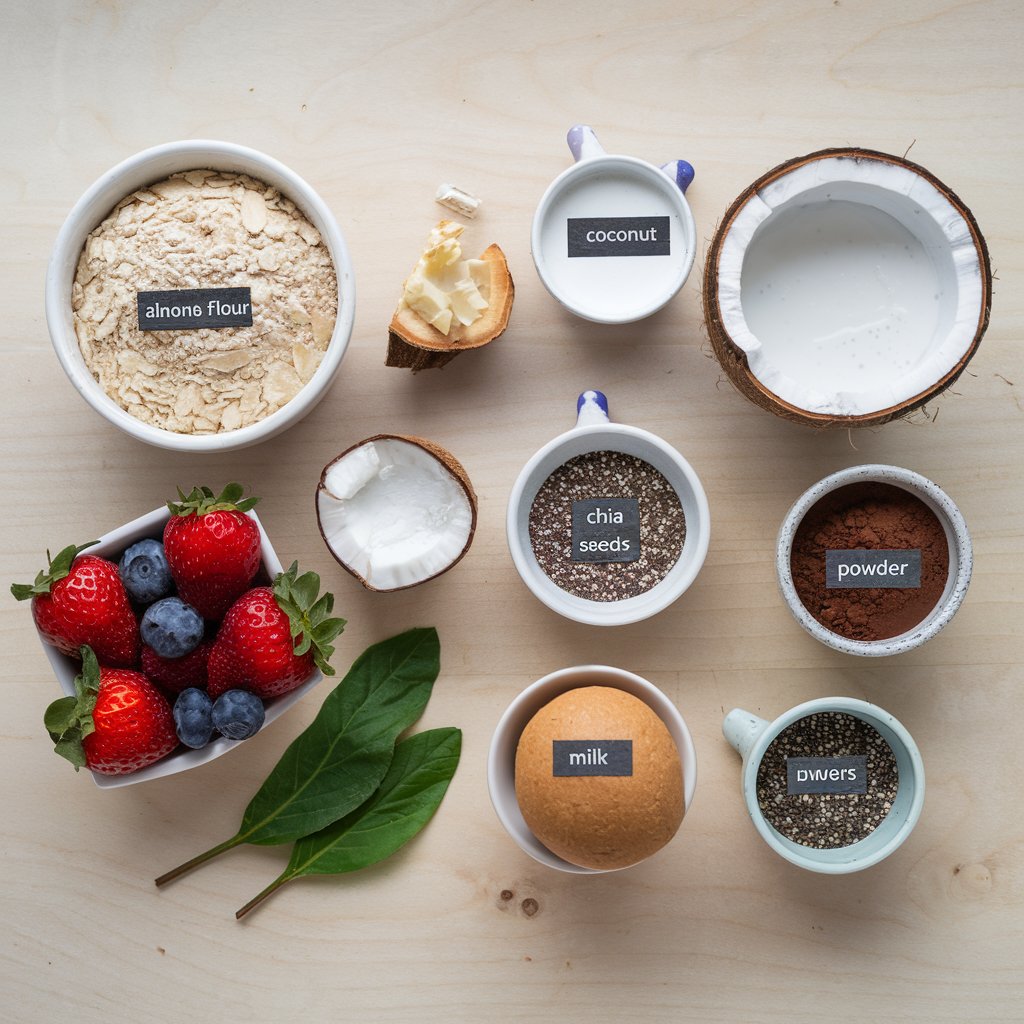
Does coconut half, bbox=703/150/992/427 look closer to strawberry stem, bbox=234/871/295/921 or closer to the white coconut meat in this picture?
the white coconut meat

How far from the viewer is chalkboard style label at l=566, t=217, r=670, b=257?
1.11 m

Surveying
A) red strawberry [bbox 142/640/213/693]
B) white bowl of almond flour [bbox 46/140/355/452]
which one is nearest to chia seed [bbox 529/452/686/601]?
white bowl of almond flour [bbox 46/140/355/452]

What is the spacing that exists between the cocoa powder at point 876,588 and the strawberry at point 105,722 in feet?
2.54

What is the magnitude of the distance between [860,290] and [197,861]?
1.12 metres

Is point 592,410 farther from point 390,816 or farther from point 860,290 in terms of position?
point 390,816

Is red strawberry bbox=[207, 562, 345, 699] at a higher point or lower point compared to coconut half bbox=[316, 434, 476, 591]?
lower

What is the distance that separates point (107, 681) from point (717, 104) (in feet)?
3.42

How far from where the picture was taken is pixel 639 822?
938 millimetres

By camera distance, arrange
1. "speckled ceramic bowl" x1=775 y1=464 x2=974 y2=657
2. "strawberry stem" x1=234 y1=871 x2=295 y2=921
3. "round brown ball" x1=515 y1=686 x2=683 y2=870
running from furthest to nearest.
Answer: "strawberry stem" x1=234 y1=871 x2=295 y2=921
"speckled ceramic bowl" x1=775 y1=464 x2=974 y2=657
"round brown ball" x1=515 y1=686 x2=683 y2=870

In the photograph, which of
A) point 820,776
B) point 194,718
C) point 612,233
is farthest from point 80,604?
point 820,776

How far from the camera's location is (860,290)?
1.10 m

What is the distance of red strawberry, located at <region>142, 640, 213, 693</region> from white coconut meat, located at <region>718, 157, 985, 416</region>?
2.36 ft

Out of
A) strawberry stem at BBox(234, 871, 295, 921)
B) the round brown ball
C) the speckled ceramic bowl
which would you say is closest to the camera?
the round brown ball

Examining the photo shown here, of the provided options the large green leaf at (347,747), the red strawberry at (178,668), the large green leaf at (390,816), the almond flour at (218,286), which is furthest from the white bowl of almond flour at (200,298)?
the large green leaf at (390,816)
